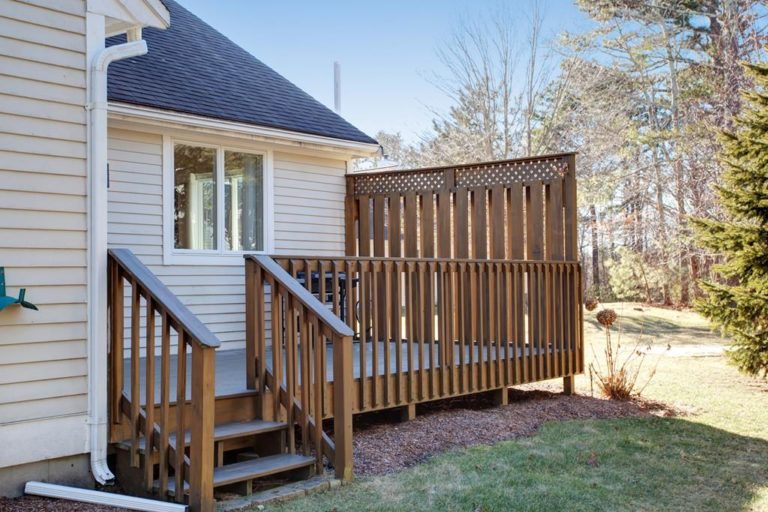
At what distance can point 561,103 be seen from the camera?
18.9 m

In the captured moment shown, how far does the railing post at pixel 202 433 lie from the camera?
3.63 m

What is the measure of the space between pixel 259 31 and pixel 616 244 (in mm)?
13578

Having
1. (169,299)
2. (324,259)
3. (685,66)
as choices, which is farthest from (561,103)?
(169,299)

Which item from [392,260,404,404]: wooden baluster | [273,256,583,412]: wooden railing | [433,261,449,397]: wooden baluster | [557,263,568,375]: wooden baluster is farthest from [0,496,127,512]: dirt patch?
[557,263,568,375]: wooden baluster

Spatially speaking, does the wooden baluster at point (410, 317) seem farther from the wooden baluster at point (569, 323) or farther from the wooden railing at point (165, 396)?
the wooden baluster at point (569, 323)

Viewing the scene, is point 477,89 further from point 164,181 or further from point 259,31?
point 164,181

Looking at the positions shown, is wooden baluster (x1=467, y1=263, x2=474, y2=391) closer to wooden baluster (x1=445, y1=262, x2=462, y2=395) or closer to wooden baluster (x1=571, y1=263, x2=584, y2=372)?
wooden baluster (x1=445, y1=262, x2=462, y2=395)

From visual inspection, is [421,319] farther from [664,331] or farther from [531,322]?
[664,331]

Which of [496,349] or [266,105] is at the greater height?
[266,105]

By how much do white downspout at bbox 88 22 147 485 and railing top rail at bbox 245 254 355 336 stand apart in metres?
0.97

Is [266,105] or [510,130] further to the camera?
[510,130]

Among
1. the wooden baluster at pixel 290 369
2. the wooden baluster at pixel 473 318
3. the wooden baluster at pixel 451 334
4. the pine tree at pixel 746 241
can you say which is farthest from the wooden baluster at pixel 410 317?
the pine tree at pixel 746 241

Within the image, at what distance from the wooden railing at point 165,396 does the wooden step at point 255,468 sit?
0.50 ft

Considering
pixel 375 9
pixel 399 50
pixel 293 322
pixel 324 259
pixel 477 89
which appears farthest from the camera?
pixel 399 50
